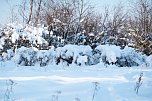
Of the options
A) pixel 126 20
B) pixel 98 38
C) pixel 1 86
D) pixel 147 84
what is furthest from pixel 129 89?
pixel 126 20

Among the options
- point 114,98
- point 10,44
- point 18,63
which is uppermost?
point 10,44

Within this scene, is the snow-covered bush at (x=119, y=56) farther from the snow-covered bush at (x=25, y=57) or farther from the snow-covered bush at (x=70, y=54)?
the snow-covered bush at (x=25, y=57)

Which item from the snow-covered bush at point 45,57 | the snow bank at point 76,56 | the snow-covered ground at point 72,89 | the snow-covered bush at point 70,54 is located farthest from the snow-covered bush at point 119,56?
the snow-covered ground at point 72,89

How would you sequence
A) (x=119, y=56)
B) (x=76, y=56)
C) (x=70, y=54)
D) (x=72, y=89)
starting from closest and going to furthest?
(x=72, y=89) < (x=76, y=56) < (x=70, y=54) < (x=119, y=56)

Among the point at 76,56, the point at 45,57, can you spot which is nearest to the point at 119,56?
the point at 76,56

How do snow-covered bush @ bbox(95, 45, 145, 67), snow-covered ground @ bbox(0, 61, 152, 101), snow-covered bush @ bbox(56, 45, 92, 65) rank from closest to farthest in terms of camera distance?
snow-covered ground @ bbox(0, 61, 152, 101) → snow-covered bush @ bbox(56, 45, 92, 65) → snow-covered bush @ bbox(95, 45, 145, 67)

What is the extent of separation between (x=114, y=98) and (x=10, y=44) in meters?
6.25

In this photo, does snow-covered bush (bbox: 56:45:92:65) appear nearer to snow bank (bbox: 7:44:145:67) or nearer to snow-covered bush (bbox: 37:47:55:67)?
snow bank (bbox: 7:44:145:67)

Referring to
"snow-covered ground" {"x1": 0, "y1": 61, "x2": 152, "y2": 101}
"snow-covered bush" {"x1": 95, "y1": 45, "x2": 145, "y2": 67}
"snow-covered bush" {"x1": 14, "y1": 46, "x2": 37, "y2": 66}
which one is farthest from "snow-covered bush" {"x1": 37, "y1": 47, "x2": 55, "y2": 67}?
"snow-covered ground" {"x1": 0, "y1": 61, "x2": 152, "y2": 101}

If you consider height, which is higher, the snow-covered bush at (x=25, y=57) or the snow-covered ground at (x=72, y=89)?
the snow-covered bush at (x=25, y=57)

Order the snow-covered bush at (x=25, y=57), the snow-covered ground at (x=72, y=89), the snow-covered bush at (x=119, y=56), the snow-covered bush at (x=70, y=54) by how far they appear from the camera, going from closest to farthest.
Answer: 1. the snow-covered ground at (x=72, y=89)
2. the snow-covered bush at (x=25, y=57)
3. the snow-covered bush at (x=70, y=54)
4. the snow-covered bush at (x=119, y=56)

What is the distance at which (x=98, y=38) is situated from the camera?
450 inches

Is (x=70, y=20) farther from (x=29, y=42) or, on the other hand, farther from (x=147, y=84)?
(x=147, y=84)

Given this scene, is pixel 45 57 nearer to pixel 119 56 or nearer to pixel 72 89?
pixel 119 56
